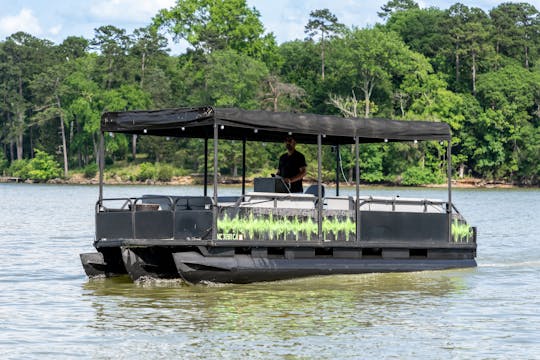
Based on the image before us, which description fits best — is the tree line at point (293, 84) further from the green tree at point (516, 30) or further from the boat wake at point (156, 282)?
the boat wake at point (156, 282)

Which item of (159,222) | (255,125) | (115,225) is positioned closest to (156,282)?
(115,225)

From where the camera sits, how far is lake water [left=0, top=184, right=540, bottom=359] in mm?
12953

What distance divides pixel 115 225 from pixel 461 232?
622cm

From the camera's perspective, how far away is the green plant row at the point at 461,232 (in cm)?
1942

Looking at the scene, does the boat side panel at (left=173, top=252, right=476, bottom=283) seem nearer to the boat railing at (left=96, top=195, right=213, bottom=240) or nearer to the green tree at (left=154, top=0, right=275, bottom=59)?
the boat railing at (left=96, top=195, right=213, bottom=240)

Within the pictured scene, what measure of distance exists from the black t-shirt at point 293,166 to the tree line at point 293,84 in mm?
61309

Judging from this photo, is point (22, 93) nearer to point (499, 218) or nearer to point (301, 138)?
point (499, 218)

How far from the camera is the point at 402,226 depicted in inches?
733

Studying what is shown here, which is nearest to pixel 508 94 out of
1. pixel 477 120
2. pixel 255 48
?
pixel 477 120

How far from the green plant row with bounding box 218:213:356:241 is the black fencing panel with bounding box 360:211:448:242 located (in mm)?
308

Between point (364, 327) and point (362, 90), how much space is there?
3194 inches

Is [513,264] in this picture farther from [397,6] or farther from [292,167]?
[397,6]

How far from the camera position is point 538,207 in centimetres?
5631

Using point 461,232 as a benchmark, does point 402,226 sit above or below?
above
